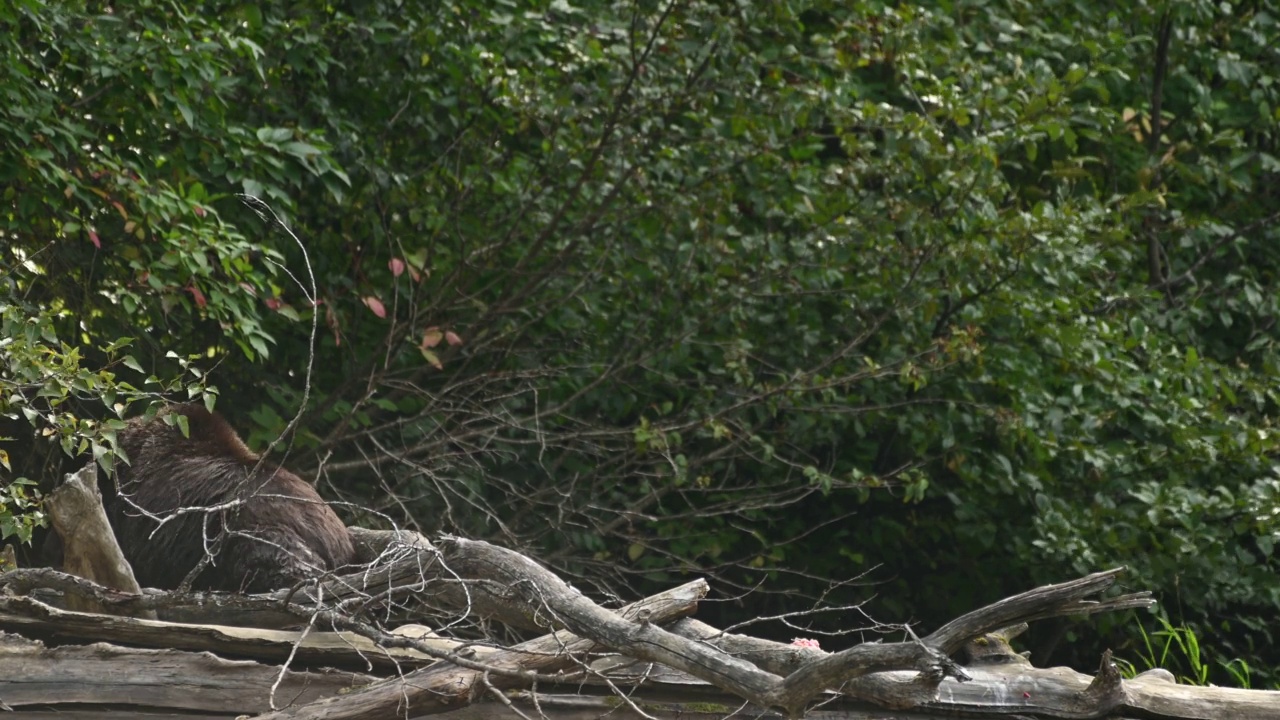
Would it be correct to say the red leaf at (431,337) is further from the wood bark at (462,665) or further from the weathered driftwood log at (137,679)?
the weathered driftwood log at (137,679)

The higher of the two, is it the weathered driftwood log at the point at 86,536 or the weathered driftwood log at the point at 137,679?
the weathered driftwood log at the point at 86,536

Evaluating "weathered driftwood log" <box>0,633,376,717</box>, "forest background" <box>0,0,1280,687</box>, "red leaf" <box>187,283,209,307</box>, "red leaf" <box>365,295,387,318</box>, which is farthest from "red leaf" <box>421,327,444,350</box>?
"weathered driftwood log" <box>0,633,376,717</box>

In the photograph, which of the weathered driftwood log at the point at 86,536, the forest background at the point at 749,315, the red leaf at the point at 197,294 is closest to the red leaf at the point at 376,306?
the forest background at the point at 749,315

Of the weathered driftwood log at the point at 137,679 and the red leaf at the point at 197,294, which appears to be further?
the red leaf at the point at 197,294

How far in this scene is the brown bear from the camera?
447 cm

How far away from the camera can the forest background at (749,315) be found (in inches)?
246

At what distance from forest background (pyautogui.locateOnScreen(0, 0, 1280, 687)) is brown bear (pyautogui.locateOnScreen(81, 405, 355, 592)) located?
→ 2.08 ft

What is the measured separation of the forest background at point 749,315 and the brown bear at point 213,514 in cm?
63

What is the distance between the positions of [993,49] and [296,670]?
5.04 meters

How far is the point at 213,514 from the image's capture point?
15.6 ft

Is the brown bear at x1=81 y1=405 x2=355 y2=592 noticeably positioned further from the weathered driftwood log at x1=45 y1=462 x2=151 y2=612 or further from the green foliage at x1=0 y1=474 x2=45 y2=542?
the green foliage at x1=0 y1=474 x2=45 y2=542

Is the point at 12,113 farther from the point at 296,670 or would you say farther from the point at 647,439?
the point at 647,439

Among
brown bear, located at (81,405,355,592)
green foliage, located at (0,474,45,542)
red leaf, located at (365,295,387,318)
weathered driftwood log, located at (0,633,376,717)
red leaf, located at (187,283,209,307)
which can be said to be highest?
red leaf, located at (187,283,209,307)

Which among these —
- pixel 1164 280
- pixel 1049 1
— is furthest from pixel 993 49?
pixel 1164 280
